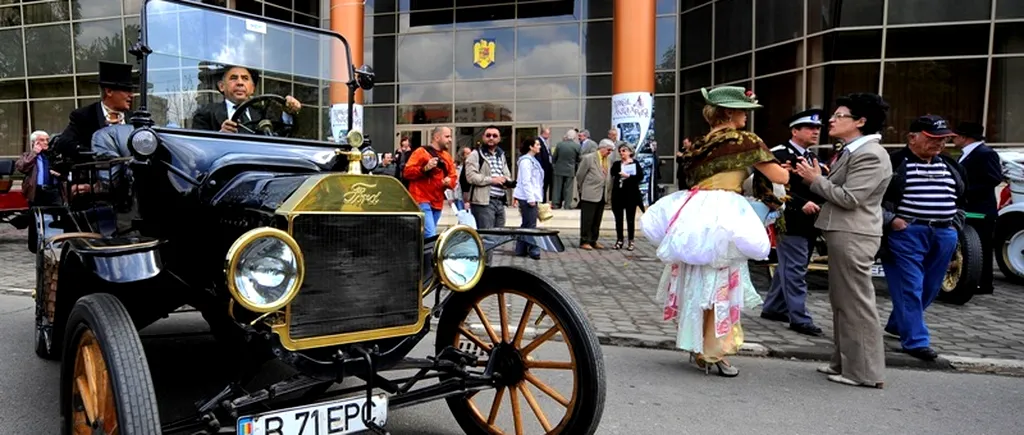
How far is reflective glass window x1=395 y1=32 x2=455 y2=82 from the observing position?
19.6 metres

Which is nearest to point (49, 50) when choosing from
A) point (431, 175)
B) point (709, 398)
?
point (431, 175)

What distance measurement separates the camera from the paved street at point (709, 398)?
11.0ft

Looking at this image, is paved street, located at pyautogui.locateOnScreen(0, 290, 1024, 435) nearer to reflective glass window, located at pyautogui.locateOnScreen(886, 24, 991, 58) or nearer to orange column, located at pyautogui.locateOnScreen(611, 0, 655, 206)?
orange column, located at pyautogui.locateOnScreen(611, 0, 655, 206)

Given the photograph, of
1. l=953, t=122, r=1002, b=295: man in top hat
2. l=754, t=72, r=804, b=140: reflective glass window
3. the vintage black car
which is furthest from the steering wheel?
l=754, t=72, r=804, b=140: reflective glass window

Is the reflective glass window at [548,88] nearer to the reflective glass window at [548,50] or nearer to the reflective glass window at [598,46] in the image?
the reflective glass window at [548,50]

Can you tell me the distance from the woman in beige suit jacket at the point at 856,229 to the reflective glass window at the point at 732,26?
13.4 metres

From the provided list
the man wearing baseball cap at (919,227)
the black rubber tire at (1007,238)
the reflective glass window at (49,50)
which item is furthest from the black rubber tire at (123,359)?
the reflective glass window at (49,50)

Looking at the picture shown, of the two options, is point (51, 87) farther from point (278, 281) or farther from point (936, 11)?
point (936, 11)

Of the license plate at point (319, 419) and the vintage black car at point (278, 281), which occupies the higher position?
the vintage black car at point (278, 281)

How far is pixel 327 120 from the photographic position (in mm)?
3922

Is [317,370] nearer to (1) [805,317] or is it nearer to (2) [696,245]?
(2) [696,245]

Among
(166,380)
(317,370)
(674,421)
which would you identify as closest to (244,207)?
(317,370)

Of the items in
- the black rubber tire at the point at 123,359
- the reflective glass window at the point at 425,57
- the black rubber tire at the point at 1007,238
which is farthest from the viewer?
the reflective glass window at the point at 425,57

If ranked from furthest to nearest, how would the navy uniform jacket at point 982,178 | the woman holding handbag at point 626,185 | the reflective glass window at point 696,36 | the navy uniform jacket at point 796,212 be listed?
the reflective glass window at point 696,36
the woman holding handbag at point 626,185
the navy uniform jacket at point 982,178
the navy uniform jacket at point 796,212
